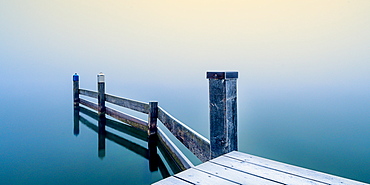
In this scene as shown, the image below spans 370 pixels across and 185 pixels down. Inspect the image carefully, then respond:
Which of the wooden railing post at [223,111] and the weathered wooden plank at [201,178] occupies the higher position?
the wooden railing post at [223,111]

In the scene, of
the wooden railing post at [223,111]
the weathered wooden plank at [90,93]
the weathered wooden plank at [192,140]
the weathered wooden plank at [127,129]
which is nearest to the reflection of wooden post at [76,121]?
the weathered wooden plank at [127,129]

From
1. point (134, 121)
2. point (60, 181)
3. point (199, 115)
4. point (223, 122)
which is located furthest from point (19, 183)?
point (199, 115)

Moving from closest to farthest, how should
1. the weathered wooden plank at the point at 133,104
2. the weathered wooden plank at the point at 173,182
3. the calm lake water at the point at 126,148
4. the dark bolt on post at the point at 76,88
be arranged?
the weathered wooden plank at the point at 173,182 → the calm lake water at the point at 126,148 → the weathered wooden plank at the point at 133,104 → the dark bolt on post at the point at 76,88

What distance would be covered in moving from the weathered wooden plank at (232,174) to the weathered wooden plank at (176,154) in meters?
1.45

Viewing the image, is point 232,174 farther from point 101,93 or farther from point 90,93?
point 90,93

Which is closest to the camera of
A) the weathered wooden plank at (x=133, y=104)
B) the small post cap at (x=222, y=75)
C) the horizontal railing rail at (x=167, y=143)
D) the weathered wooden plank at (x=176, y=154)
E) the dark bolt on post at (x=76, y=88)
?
the small post cap at (x=222, y=75)

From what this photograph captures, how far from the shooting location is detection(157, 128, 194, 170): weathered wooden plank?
3499 mm

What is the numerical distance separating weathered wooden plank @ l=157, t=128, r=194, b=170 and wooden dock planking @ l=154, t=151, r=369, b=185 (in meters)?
1.45

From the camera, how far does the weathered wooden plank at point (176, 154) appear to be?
138 inches

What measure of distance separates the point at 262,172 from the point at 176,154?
2490 mm

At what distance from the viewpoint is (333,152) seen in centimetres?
677

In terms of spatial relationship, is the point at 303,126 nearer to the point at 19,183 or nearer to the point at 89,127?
the point at 89,127

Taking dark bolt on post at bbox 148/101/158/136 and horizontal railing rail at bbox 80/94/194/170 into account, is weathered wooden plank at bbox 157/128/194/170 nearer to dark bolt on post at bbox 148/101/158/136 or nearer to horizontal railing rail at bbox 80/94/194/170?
horizontal railing rail at bbox 80/94/194/170

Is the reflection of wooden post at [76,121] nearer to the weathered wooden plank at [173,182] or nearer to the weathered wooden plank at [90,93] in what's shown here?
the weathered wooden plank at [90,93]
